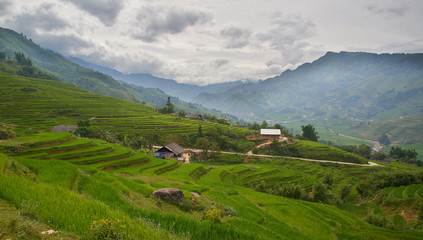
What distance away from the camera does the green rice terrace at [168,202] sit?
5184 mm

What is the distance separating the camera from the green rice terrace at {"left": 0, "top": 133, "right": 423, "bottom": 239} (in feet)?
17.0

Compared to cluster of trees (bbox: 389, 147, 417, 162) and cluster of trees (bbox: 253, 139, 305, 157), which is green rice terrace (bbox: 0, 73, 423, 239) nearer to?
cluster of trees (bbox: 253, 139, 305, 157)

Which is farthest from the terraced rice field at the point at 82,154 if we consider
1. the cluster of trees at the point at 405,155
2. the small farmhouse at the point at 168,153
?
the cluster of trees at the point at 405,155

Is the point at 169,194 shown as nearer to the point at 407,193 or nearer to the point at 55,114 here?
the point at 407,193

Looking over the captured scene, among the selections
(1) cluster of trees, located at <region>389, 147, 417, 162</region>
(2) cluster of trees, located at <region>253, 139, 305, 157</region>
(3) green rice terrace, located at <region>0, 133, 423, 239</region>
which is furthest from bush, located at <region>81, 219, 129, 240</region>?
(1) cluster of trees, located at <region>389, 147, 417, 162</region>

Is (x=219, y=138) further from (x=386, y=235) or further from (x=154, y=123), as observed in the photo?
(x=386, y=235)

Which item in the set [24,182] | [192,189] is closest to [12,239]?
[24,182]

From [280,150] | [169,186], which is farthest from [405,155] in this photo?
[169,186]

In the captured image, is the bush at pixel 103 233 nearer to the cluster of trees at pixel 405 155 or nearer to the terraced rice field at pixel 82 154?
the terraced rice field at pixel 82 154

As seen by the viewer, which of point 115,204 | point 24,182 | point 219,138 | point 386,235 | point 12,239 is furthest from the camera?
point 219,138

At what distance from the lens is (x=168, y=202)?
1066 cm

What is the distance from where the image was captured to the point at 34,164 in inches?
492

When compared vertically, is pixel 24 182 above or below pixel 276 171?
above

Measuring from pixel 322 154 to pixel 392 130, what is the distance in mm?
186873
